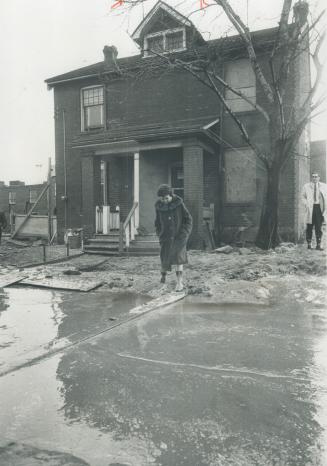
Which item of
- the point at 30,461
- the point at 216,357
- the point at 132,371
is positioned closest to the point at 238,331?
the point at 216,357

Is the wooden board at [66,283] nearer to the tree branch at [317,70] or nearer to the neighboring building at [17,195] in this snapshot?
the tree branch at [317,70]

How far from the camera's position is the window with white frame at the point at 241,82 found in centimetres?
1483

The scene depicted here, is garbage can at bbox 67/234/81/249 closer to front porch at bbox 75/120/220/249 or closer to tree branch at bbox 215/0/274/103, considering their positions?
front porch at bbox 75/120/220/249

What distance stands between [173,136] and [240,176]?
3.04 m

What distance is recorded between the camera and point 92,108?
1798 cm

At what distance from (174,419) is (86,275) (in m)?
6.80

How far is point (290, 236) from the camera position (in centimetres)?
1427

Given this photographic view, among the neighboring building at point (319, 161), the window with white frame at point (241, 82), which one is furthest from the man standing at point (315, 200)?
the neighboring building at point (319, 161)

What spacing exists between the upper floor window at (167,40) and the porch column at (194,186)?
16.8ft

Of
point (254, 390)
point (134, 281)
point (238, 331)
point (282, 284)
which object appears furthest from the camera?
point (134, 281)

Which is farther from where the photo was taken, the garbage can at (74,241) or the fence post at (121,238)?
the garbage can at (74,241)

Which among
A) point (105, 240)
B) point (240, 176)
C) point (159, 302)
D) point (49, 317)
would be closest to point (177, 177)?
point (240, 176)

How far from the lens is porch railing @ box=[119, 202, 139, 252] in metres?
13.2

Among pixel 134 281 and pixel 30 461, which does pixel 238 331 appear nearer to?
pixel 30 461
